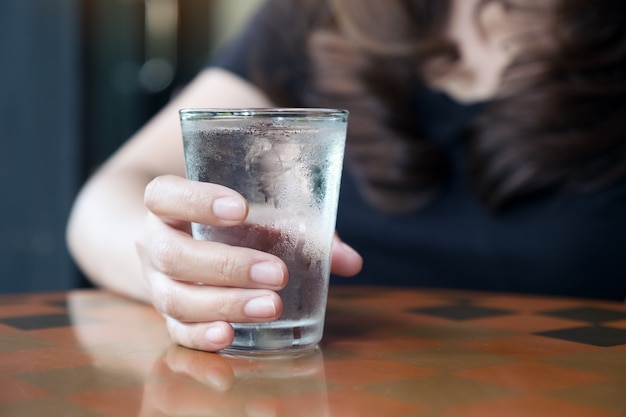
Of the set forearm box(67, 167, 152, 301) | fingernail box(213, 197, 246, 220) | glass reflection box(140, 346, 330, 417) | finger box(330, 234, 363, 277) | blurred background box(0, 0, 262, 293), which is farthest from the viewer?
blurred background box(0, 0, 262, 293)

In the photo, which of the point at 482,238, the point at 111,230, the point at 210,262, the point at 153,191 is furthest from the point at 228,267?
the point at 482,238

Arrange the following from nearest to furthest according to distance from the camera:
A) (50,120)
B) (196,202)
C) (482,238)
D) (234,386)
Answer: (234,386), (196,202), (482,238), (50,120)

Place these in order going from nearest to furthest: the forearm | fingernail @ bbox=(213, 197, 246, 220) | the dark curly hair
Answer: fingernail @ bbox=(213, 197, 246, 220)
the forearm
the dark curly hair

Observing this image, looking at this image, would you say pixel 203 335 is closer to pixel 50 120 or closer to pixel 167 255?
pixel 167 255

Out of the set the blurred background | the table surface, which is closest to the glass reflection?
the table surface

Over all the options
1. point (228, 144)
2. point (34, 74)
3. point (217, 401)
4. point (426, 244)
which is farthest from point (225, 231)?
point (34, 74)

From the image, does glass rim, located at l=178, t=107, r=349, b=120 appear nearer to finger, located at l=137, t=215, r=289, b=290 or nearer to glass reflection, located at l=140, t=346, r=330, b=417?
finger, located at l=137, t=215, r=289, b=290
